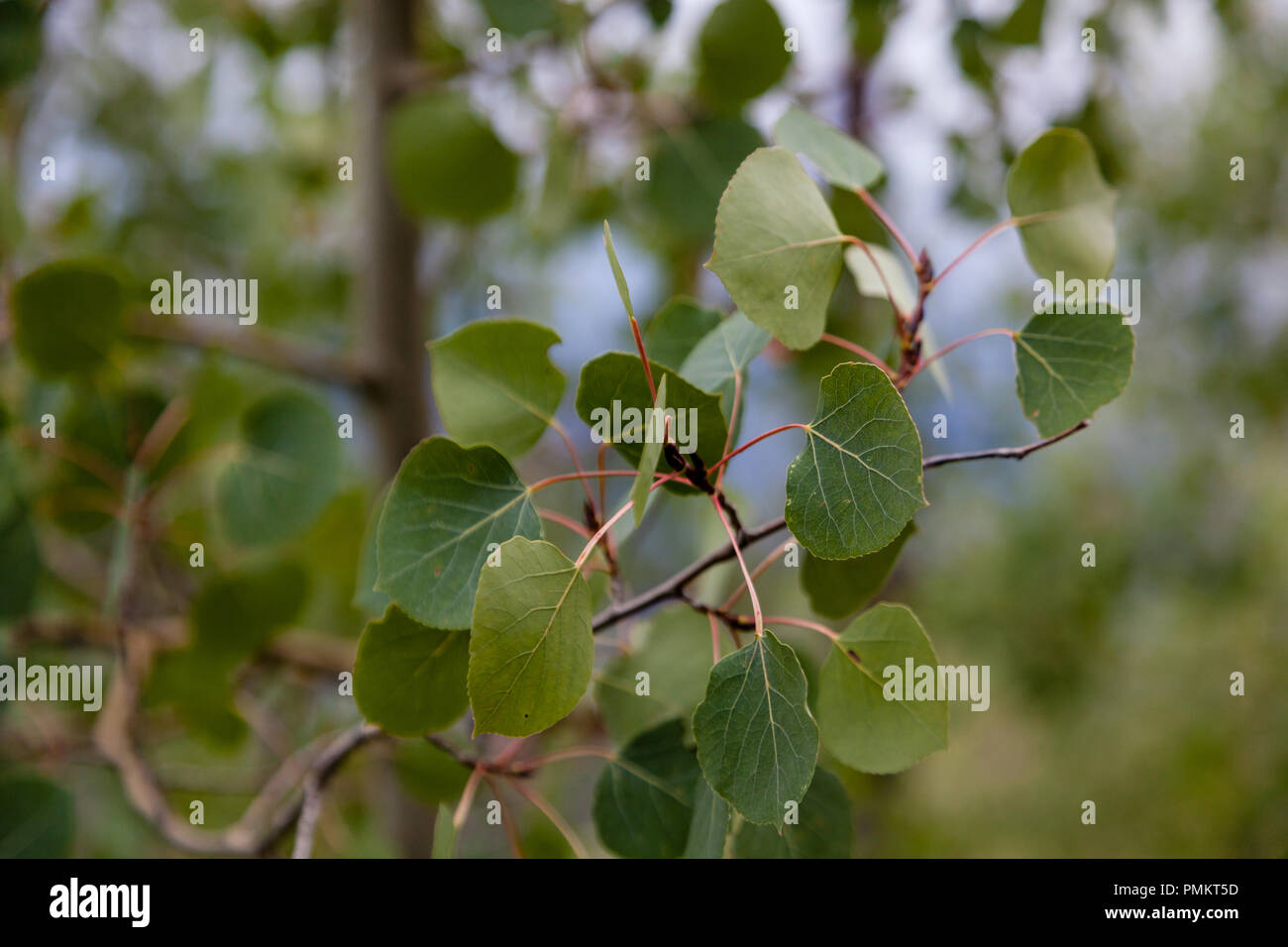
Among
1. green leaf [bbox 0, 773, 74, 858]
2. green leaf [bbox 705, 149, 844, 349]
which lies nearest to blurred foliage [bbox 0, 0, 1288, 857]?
green leaf [bbox 0, 773, 74, 858]

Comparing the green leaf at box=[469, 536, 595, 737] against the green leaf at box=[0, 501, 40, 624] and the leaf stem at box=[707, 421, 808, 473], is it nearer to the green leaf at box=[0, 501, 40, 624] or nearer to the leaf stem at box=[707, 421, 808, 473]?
the leaf stem at box=[707, 421, 808, 473]

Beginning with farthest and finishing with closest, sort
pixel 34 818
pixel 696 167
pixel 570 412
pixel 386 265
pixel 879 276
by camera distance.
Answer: pixel 570 412 < pixel 386 265 < pixel 696 167 < pixel 34 818 < pixel 879 276

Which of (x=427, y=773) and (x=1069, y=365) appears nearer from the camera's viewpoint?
(x=1069, y=365)

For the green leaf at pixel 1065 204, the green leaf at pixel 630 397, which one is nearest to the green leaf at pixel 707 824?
the green leaf at pixel 630 397

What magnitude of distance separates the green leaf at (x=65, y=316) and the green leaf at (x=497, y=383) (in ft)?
1.09

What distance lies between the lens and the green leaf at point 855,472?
0.23m

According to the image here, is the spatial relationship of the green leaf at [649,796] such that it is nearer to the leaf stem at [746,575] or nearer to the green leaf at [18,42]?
the leaf stem at [746,575]

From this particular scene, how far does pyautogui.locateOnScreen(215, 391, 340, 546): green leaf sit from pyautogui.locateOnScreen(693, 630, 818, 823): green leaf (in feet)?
1.18

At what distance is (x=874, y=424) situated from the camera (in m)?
0.23

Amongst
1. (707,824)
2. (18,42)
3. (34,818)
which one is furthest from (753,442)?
(18,42)

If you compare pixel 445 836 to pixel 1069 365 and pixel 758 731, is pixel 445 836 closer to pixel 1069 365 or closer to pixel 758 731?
pixel 758 731

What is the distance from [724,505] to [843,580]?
7cm

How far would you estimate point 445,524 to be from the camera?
10.5 inches
